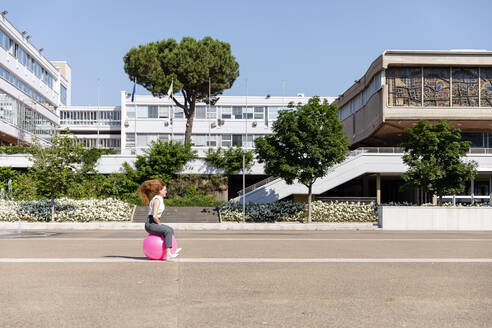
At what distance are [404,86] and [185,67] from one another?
56.6ft

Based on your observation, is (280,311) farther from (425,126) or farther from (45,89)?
(45,89)

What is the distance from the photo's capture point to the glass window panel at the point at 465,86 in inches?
1626

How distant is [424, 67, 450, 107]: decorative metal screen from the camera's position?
41.3 meters

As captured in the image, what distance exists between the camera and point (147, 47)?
4647 centimetres

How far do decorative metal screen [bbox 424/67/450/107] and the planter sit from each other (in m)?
14.9

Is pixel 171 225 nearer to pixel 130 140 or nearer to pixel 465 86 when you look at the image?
pixel 465 86

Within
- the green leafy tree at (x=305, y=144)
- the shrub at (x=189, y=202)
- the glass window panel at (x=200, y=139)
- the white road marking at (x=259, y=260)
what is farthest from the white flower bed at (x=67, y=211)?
the glass window panel at (x=200, y=139)

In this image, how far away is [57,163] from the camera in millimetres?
27969

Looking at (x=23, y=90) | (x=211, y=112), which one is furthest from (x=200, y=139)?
(x=23, y=90)

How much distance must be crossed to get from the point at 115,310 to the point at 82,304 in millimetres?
546

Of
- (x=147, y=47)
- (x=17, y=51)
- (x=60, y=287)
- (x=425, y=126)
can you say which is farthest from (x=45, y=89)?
(x=60, y=287)

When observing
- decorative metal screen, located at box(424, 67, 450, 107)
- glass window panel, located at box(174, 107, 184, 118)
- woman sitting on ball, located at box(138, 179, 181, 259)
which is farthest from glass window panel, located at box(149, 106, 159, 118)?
woman sitting on ball, located at box(138, 179, 181, 259)

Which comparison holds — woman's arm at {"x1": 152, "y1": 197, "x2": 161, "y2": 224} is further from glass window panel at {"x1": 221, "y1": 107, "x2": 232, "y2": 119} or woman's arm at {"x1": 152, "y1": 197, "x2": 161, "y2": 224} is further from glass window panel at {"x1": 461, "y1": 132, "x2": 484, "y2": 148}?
glass window panel at {"x1": 221, "y1": 107, "x2": 232, "y2": 119}

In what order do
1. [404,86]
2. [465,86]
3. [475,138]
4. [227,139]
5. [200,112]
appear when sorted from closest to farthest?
1. [465,86]
2. [404,86]
3. [475,138]
4. [227,139]
5. [200,112]
